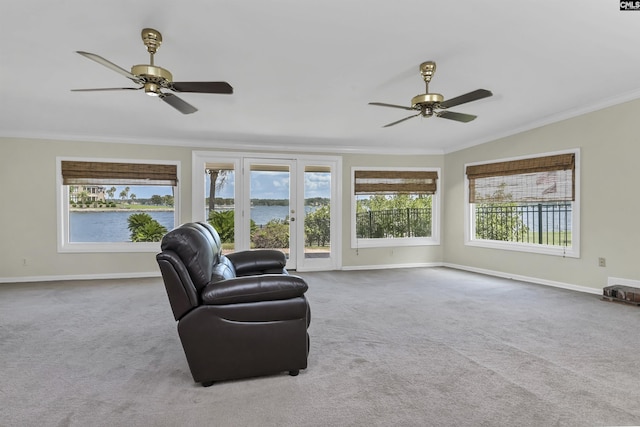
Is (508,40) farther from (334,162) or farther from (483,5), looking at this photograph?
(334,162)

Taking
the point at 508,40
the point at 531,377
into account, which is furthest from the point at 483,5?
the point at 531,377

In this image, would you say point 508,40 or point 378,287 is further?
point 378,287

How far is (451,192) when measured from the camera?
20.9 ft

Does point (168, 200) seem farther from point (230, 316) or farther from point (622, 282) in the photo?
point (622, 282)

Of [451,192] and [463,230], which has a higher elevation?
[451,192]

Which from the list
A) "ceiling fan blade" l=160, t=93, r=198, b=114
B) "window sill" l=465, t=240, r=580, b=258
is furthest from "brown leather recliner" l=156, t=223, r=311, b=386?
"window sill" l=465, t=240, r=580, b=258

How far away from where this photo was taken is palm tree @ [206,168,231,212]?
575cm

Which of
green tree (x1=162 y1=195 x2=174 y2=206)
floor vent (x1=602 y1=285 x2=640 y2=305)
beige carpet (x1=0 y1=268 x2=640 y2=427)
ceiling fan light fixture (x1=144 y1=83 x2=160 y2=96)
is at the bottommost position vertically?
beige carpet (x1=0 y1=268 x2=640 y2=427)

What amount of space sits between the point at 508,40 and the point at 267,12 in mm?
1860

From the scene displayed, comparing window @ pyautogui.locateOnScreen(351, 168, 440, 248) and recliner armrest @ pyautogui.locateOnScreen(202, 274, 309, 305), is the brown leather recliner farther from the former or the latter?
window @ pyautogui.locateOnScreen(351, 168, 440, 248)

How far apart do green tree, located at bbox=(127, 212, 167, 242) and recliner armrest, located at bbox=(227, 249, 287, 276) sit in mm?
2956

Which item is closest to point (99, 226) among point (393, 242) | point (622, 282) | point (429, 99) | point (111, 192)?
point (111, 192)

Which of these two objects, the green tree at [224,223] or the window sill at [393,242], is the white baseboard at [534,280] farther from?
the green tree at [224,223]

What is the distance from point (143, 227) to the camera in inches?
221
